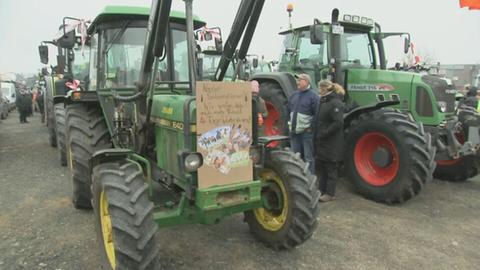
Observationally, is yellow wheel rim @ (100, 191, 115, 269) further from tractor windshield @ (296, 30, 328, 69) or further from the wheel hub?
tractor windshield @ (296, 30, 328, 69)

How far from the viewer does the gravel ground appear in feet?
12.6

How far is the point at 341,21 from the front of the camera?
682 centimetres

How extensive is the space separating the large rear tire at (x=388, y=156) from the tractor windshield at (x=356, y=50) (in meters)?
1.34

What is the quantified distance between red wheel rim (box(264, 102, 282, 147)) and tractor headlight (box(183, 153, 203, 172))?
4191 mm

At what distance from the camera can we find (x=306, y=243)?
4.24 metres

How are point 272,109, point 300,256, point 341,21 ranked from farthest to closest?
point 272,109, point 341,21, point 300,256

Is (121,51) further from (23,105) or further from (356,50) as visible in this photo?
(23,105)

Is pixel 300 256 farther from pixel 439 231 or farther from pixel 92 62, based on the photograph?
pixel 92 62

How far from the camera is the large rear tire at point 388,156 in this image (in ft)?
17.4

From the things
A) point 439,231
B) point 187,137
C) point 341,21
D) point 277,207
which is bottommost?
point 439,231

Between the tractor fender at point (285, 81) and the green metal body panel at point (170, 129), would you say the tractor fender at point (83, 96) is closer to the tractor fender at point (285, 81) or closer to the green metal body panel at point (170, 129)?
the green metal body panel at point (170, 129)

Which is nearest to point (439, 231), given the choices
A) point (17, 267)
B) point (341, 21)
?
point (341, 21)

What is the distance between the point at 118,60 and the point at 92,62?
0.69 meters

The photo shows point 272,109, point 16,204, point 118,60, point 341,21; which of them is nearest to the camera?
point 118,60
